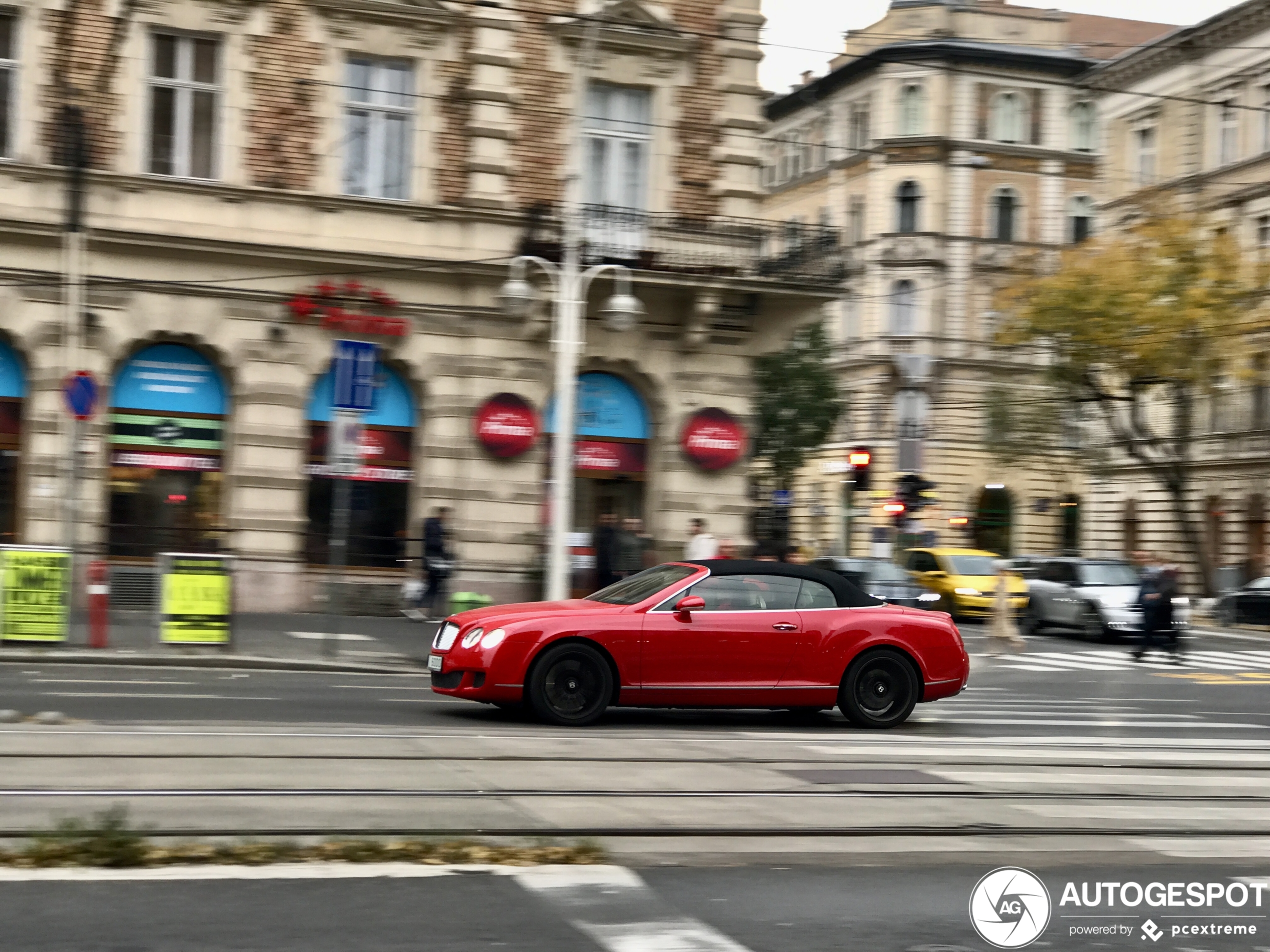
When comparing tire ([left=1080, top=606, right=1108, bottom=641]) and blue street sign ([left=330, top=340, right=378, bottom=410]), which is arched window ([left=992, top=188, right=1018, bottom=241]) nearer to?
tire ([left=1080, top=606, right=1108, bottom=641])

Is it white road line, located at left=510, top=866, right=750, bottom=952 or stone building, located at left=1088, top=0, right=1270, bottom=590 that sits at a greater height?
stone building, located at left=1088, top=0, right=1270, bottom=590

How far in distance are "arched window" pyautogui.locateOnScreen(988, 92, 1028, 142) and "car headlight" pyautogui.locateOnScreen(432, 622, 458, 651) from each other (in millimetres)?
56629

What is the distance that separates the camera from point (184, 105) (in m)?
24.6

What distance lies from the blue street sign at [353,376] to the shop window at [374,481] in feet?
22.4

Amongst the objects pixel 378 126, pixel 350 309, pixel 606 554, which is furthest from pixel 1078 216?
pixel 606 554

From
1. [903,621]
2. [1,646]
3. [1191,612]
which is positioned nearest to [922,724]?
[903,621]

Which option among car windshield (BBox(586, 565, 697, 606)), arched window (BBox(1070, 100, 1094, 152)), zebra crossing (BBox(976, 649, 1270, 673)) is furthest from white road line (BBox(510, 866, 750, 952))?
arched window (BBox(1070, 100, 1094, 152))

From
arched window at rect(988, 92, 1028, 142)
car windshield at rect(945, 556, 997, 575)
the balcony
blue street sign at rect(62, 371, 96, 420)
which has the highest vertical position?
arched window at rect(988, 92, 1028, 142)

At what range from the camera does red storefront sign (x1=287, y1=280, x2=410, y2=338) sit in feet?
81.7

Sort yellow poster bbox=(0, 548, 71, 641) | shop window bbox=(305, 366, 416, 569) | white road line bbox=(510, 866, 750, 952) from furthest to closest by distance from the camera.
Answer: shop window bbox=(305, 366, 416, 569) → yellow poster bbox=(0, 548, 71, 641) → white road line bbox=(510, 866, 750, 952)

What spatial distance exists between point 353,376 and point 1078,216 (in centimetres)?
5386

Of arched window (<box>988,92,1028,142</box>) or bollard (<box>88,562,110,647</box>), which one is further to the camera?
arched window (<box>988,92,1028,142</box>)

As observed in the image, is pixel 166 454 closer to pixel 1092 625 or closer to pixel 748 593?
pixel 748 593

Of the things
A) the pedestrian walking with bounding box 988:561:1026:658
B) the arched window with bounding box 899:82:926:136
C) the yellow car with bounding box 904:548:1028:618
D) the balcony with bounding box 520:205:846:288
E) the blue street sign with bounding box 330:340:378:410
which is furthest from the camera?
the arched window with bounding box 899:82:926:136
